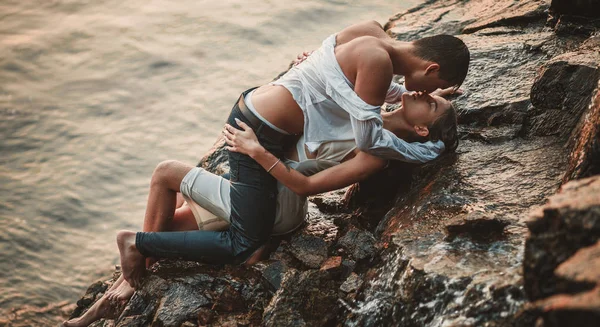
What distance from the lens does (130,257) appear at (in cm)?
459

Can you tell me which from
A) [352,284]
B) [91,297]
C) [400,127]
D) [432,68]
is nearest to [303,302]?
[352,284]

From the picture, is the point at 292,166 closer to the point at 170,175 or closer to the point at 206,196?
the point at 206,196

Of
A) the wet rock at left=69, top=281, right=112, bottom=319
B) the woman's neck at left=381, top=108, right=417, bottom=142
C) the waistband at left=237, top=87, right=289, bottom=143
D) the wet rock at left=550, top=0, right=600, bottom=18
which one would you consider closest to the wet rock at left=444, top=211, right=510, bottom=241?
the woman's neck at left=381, top=108, right=417, bottom=142

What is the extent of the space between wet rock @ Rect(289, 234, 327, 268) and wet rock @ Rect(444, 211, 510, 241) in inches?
43.3

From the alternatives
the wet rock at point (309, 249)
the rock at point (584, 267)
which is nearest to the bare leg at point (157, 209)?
the wet rock at point (309, 249)

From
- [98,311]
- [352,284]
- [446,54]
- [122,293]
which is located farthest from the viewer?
[98,311]

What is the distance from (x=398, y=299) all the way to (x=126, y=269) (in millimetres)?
2177

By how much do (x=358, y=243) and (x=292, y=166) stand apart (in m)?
0.76

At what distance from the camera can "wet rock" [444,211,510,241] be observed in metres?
3.79

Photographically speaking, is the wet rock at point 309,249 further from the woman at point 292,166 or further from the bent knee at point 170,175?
the bent knee at point 170,175

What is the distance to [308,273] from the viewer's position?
13.7 ft

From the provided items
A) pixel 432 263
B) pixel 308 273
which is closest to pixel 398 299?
pixel 432 263

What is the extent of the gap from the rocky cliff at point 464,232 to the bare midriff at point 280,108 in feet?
3.09

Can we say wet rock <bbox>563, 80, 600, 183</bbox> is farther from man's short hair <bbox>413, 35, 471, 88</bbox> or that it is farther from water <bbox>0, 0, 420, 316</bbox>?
water <bbox>0, 0, 420, 316</bbox>
